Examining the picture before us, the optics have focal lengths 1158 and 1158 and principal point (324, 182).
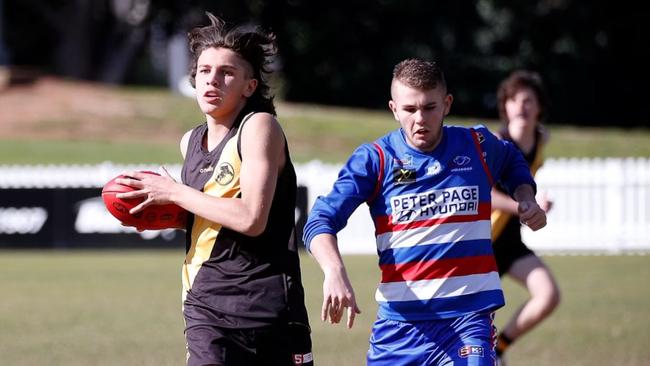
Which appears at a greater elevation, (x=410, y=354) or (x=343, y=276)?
(x=343, y=276)

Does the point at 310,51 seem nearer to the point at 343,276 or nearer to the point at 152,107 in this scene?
the point at 152,107

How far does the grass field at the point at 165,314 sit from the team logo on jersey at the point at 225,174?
13.4 ft

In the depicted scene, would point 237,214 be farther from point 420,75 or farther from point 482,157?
point 482,157

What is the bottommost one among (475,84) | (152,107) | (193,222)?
(193,222)

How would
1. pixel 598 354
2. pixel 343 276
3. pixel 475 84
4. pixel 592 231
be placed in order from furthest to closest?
pixel 475 84
pixel 592 231
pixel 598 354
pixel 343 276

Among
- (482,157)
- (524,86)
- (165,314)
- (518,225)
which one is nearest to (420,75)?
(482,157)

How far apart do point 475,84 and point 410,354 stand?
35616 millimetres

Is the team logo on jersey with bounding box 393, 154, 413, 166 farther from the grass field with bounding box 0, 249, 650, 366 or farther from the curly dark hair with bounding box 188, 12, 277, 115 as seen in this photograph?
the grass field with bounding box 0, 249, 650, 366

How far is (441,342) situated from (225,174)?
1177 millimetres

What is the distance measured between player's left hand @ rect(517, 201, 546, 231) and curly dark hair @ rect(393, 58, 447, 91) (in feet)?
2.07

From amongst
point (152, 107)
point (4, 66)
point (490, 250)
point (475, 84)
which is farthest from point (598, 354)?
point (475, 84)

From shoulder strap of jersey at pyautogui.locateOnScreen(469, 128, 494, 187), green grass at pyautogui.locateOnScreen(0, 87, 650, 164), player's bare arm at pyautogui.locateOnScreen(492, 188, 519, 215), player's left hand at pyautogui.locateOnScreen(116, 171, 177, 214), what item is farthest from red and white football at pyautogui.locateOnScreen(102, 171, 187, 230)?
green grass at pyautogui.locateOnScreen(0, 87, 650, 164)

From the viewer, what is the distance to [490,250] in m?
5.11

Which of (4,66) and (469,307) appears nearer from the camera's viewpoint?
(469,307)
